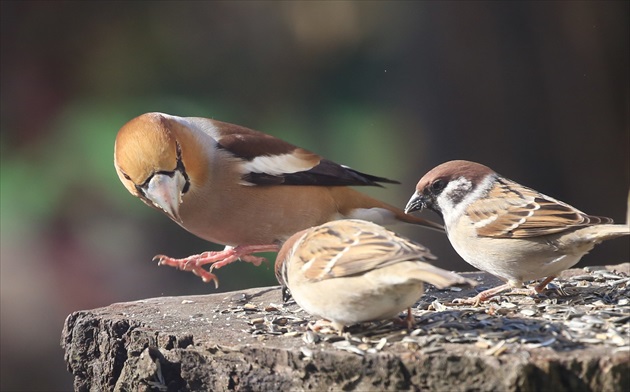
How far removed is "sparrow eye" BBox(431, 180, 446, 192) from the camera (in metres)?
4.48

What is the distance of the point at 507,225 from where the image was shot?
4.14 meters

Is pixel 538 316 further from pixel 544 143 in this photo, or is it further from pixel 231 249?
pixel 544 143

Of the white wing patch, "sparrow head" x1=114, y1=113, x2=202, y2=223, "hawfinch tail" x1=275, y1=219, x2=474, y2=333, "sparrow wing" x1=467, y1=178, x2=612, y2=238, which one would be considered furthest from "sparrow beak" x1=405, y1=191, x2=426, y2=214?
"sparrow head" x1=114, y1=113, x2=202, y2=223

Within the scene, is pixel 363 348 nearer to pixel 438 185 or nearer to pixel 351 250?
pixel 351 250

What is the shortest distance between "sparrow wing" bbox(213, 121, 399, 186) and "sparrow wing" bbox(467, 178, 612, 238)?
68cm

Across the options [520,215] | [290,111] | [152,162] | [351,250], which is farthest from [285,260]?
[290,111]

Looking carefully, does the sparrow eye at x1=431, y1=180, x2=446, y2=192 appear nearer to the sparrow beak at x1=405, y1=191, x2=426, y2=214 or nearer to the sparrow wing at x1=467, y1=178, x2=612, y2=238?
the sparrow beak at x1=405, y1=191, x2=426, y2=214

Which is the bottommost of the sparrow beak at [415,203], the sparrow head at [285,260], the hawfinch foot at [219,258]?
the hawfinch foot at [219,258]

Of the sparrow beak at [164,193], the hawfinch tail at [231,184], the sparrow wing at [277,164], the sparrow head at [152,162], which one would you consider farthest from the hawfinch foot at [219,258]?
the sparrow beak at [164,193]

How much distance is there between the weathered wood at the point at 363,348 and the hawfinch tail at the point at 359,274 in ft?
0.44

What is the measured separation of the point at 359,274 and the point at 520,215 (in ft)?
4.29

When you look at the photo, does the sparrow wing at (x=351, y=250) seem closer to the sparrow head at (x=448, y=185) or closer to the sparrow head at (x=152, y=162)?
the sparrow head at (x=152, y=162)

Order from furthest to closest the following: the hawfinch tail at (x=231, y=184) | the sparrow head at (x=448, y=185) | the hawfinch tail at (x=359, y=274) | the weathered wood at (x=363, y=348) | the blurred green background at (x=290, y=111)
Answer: the blurred green background at (x=290, y=111), the sparrow head at (x=448, y=185), the hawfinch tail at (x=231, y=184), the hawfinch tail at (x=359, y=274), the weathered wood at (x=363, y=348)

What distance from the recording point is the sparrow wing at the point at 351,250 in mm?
3141
